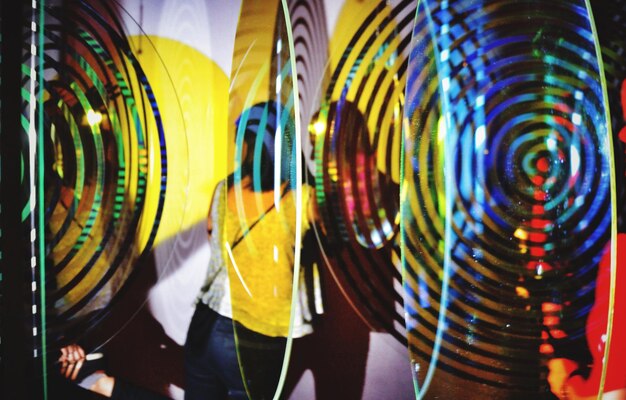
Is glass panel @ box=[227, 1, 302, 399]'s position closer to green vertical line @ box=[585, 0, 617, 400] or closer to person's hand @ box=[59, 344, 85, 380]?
person's hand @ box=[59, 344, 85, 380]

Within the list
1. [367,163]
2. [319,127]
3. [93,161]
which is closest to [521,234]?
[367,163]

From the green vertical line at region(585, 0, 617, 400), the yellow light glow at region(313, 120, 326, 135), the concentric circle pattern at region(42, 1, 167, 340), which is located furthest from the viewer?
the concentric circle pattern at region(42, 1, 167, 340)

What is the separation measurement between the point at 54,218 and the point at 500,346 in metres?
1.20

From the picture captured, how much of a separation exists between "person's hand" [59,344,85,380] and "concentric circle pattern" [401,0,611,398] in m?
0.97

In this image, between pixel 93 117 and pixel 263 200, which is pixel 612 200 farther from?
pixel 93 117

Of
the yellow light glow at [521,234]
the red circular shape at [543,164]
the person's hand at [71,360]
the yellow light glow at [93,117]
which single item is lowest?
the person's hand at [71,360]

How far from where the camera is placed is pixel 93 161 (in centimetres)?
129

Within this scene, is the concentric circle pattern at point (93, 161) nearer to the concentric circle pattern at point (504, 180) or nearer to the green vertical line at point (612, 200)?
the concentric circle pattern at point (504, 180)

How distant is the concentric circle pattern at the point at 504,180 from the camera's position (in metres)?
0.99

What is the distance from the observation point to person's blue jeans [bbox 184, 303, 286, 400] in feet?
3.70

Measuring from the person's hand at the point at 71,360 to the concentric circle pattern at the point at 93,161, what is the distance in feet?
0.12

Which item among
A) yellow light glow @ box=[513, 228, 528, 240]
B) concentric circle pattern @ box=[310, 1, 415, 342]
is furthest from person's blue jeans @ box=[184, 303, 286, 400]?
yellow light glow @ box=[513, 228, 528, 240]

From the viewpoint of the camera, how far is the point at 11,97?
134cm

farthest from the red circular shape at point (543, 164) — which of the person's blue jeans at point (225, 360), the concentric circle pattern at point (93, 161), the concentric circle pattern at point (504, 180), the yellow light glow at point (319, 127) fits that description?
the concentric circle pattern at point (93, 161)
